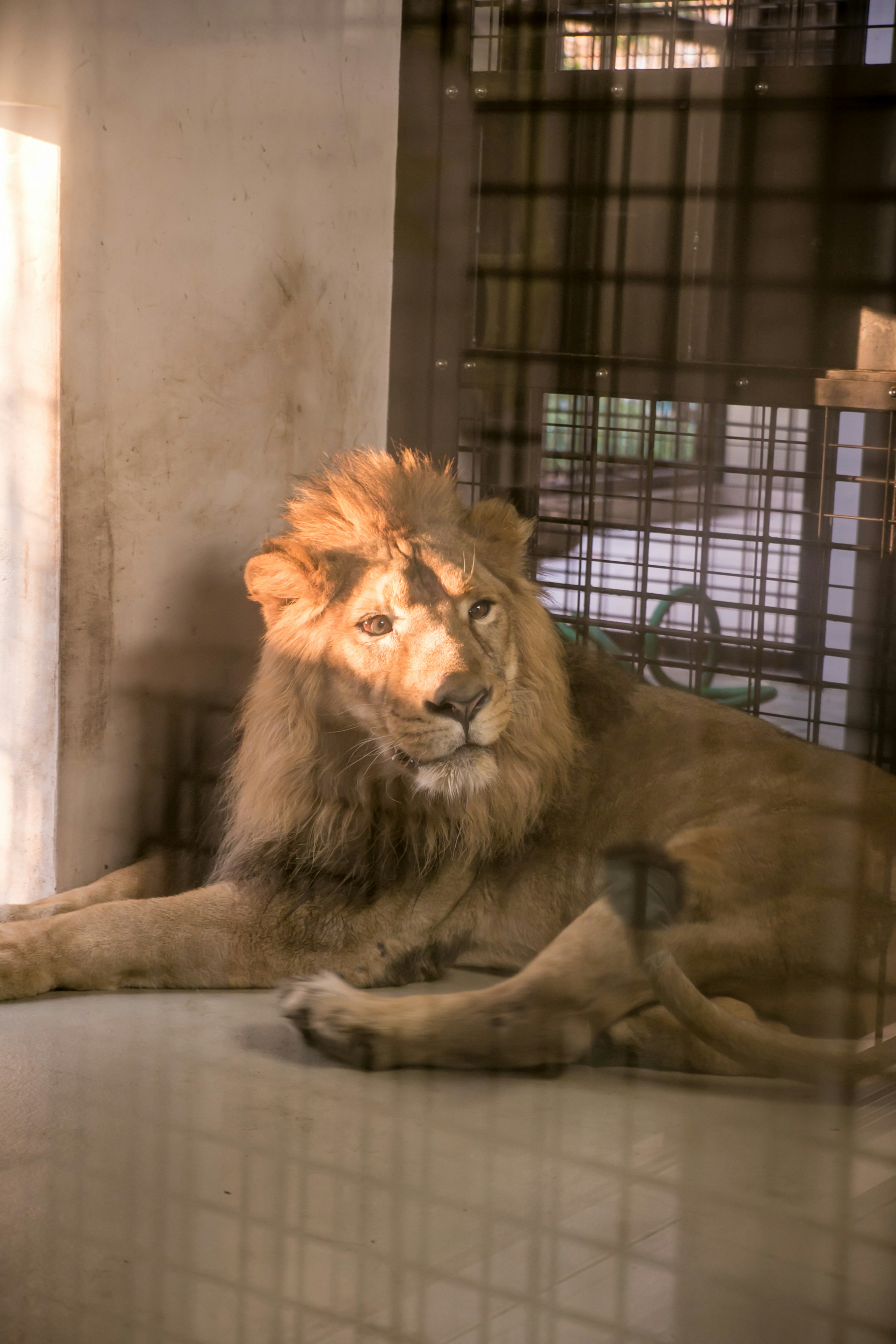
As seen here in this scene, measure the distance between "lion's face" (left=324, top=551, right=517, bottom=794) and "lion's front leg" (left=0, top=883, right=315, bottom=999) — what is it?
0.33 m

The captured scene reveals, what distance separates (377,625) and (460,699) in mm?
182

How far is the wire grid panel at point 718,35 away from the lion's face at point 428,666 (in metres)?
0.72

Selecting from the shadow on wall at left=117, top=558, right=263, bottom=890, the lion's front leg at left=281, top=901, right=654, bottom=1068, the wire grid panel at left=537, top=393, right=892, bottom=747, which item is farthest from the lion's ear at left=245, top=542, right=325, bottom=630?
the lion's front leg at left=281, top=901, right=654, bottom=1068

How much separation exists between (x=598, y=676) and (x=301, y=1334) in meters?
1.18

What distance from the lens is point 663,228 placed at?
5.41ft

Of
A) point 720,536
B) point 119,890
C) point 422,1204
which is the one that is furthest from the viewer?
point 119,890

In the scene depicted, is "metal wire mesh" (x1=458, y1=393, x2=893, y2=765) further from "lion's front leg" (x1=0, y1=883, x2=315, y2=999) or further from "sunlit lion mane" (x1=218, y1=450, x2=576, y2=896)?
"lion's front leg" (x1=0, y1=883, x2=315, y2=999)

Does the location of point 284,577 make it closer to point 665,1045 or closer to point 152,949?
point 152,949

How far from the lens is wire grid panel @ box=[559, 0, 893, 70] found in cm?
144

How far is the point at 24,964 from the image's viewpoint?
1733mm

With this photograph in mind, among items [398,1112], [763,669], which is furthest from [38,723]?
[763,669]

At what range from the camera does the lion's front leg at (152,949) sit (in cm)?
175

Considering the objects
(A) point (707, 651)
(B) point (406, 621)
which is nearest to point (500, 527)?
(B) point (406, 621)

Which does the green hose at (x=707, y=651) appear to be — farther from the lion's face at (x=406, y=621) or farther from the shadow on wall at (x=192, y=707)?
the shadow on wall at (x=192, y=707)
